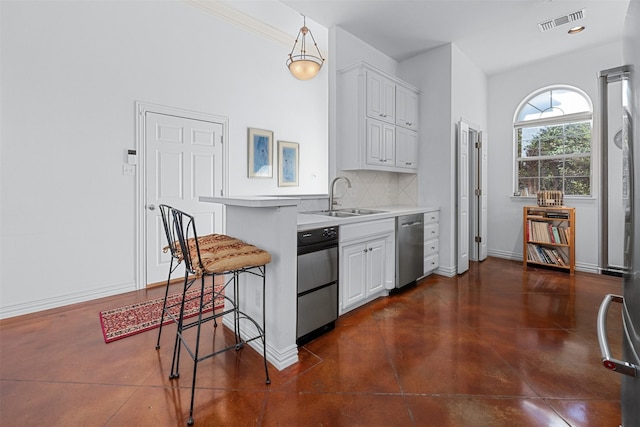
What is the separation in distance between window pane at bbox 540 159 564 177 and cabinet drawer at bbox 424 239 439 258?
2275 mm

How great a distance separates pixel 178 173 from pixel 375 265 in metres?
2.63

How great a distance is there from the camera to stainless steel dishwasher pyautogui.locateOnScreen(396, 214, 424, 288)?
10.4ft

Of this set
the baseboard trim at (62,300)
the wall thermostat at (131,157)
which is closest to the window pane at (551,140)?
the wall thermostat at (131,157)

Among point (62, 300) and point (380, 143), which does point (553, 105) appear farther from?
point (62, 300)

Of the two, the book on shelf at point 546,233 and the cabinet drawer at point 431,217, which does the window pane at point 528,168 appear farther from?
the cabinet drawer at point 431,217

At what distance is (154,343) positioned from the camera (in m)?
2.22

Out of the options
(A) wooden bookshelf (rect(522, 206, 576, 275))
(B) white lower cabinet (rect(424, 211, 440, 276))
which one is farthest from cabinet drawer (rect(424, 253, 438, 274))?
(A) wooden bookshelf (rect(522, 206, 576, 275))

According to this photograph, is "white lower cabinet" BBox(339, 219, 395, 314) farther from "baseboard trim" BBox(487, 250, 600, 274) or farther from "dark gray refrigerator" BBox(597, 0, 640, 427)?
"baseboard trim" BBox(487, 250, 600, 274)

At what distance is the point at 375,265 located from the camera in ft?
9.62

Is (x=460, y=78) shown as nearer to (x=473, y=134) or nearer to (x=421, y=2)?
(x=473, y=134)

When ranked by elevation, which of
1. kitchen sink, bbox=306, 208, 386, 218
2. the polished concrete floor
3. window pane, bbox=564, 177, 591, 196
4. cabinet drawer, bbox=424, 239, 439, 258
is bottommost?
the polished concrete floor

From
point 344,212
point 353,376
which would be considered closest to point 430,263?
point 344,212

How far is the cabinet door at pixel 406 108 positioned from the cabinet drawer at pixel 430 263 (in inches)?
67.0

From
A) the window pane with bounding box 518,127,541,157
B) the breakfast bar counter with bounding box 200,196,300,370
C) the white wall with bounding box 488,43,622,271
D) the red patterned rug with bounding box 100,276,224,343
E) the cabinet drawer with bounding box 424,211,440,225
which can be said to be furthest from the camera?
the window pane with bounding box 518,127,541,157
